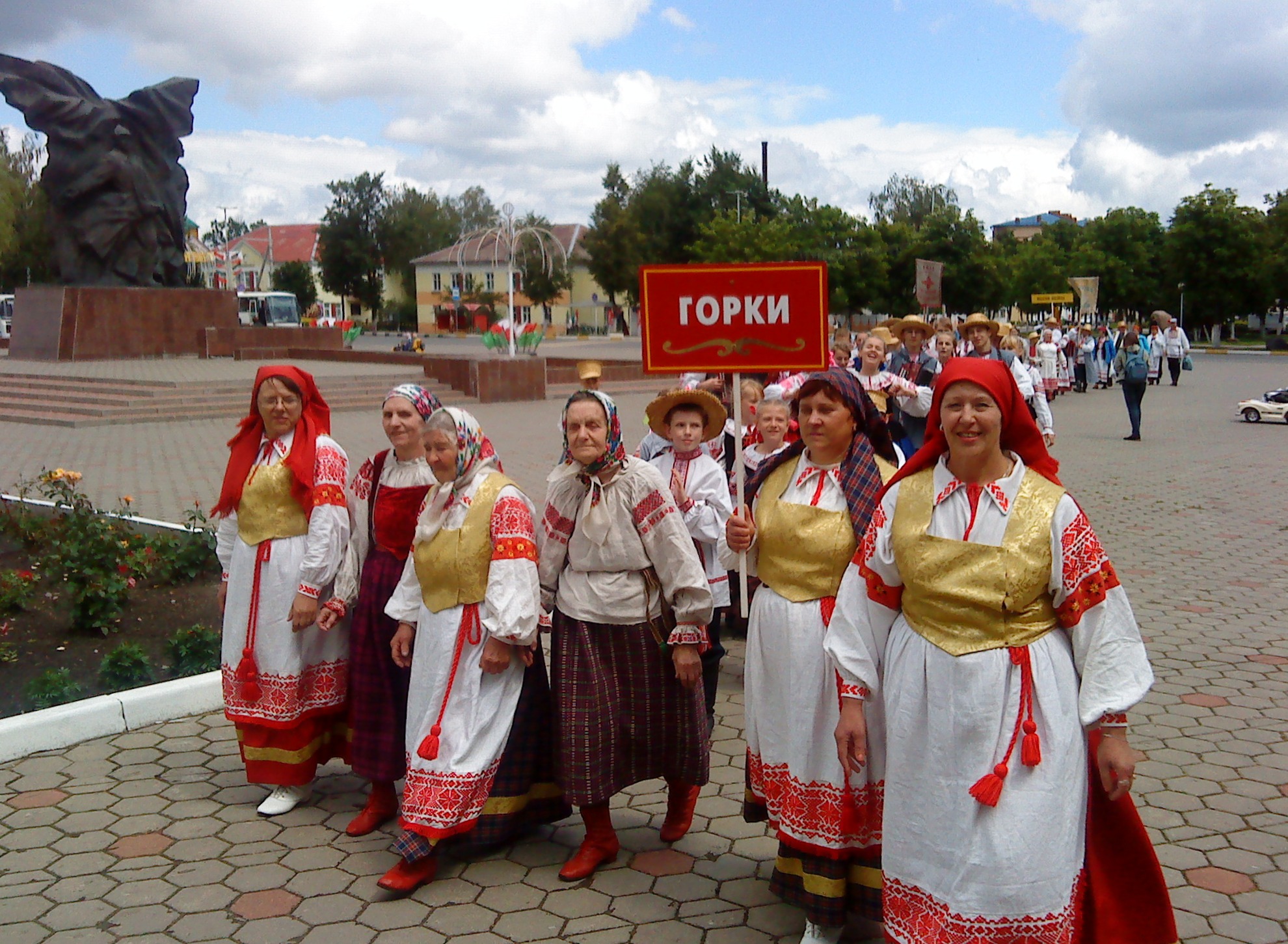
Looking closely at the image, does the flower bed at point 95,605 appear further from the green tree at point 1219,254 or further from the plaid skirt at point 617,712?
the green tree at point 1219,254

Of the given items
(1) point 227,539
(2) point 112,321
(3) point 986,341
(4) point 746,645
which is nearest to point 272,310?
(2) point 112,321

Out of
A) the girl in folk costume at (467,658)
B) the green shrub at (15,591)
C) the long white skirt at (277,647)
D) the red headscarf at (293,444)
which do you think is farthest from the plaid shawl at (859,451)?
the green shrub at (15,591)

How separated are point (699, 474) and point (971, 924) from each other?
2.62 meters

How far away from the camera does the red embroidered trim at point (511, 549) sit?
385 cm

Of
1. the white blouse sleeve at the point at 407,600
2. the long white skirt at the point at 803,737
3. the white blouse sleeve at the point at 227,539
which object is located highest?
the white blouse sleeve at the point at 227,539

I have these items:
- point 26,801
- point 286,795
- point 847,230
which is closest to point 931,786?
point 286,795

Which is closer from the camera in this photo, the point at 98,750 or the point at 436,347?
the point at 98,750

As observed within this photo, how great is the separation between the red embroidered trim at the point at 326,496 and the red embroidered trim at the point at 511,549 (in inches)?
35.9

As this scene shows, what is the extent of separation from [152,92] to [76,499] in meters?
25.7

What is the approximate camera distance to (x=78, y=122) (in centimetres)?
2805

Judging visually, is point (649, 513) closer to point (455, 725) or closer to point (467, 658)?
point (467, 658)

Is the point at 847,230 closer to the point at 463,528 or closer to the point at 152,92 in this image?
the point at 152,92

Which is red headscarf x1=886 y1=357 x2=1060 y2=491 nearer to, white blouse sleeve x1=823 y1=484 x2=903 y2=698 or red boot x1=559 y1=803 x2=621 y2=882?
white blouse sleeve x1=823 y1=484 x2=903 y2=698

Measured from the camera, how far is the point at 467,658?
3.91m
